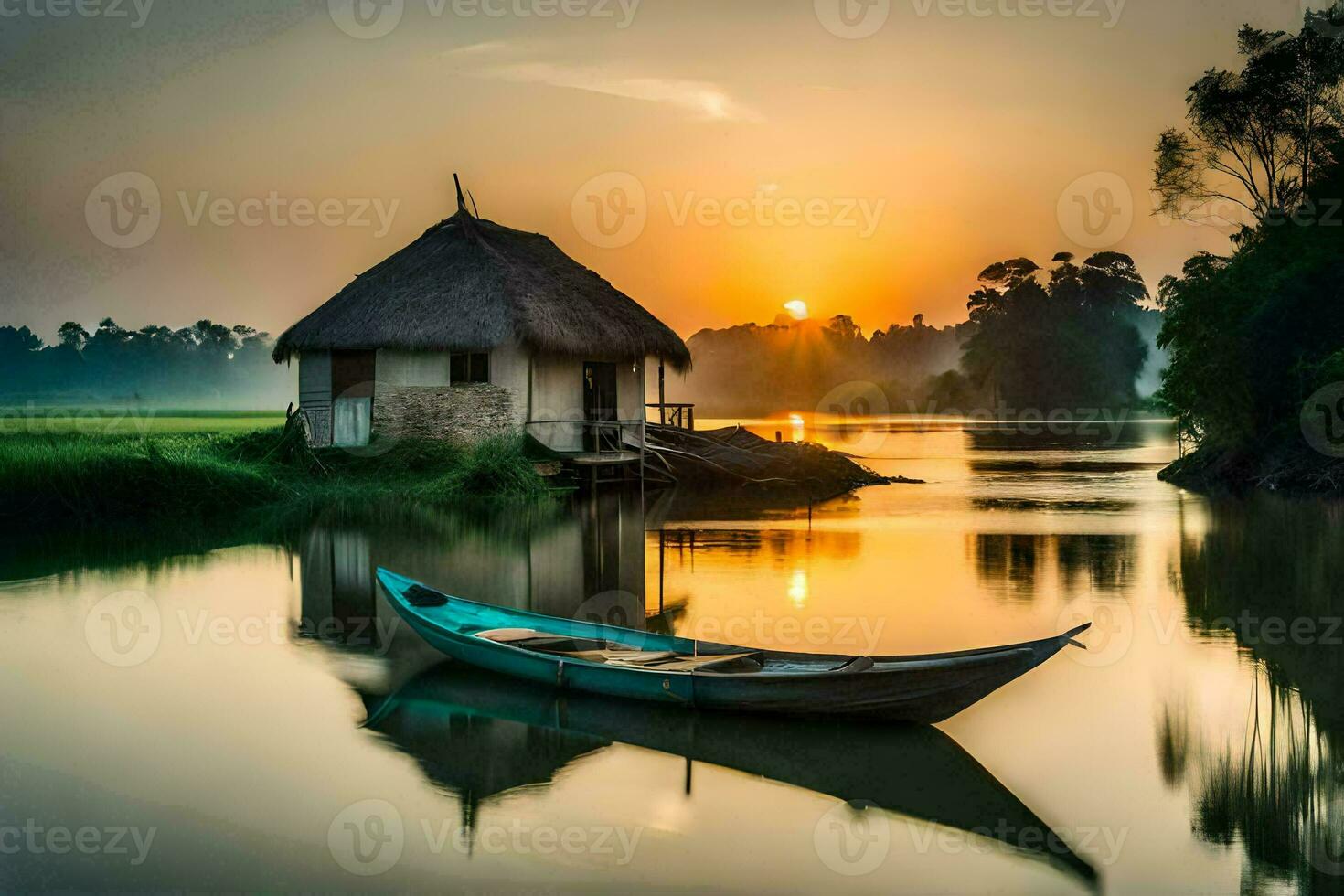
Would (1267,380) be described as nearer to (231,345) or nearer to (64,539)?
(64,539)

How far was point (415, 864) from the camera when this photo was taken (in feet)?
16.8

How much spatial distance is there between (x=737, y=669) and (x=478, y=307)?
15.6m

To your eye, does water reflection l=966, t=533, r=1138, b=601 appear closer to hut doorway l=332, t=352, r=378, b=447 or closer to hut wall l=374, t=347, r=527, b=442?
hut wall l=374, t=347, r=527, b=442

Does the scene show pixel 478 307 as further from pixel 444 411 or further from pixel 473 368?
pixel 444 411

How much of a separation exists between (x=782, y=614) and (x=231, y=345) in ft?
242

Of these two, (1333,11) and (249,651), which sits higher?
(1333,11)

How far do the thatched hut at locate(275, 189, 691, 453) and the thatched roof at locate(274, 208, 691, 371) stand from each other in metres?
0.03

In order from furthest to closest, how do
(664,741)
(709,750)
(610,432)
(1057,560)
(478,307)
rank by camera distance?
1. (610,432)
2. (478,307)
3. (1057,560)
4. (664,741)
5. (709,750)

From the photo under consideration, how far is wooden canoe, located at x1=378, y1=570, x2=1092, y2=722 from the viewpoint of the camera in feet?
21.0

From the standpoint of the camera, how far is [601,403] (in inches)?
945

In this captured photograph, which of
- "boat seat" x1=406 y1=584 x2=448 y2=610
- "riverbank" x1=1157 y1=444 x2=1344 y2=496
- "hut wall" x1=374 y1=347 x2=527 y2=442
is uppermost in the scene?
"hut wall" x1=374 y1=347 x2=527 y2=442

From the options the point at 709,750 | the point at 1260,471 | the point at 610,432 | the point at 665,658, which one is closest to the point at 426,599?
the point at 665,658

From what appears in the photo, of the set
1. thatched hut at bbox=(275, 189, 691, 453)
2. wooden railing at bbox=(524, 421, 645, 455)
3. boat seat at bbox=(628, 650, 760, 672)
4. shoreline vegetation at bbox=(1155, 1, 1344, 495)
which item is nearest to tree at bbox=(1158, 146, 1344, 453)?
shoreline vegetation at bbox=(1155, 1, 1344, 495)

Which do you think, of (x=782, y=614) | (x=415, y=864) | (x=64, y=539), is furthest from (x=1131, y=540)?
(x=64, y=539)
